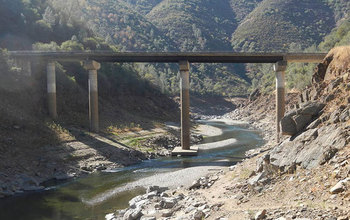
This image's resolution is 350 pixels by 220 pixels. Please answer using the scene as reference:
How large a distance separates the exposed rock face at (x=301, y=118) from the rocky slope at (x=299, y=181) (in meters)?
0.06

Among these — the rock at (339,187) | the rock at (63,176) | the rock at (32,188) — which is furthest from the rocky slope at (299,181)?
the rock at (63,176)

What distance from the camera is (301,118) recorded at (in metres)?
23.1

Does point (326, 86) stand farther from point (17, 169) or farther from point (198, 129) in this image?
Answer: point (198, 129)

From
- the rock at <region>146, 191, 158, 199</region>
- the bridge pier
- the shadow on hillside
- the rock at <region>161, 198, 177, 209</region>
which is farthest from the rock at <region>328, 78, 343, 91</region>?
the shadow on hillside

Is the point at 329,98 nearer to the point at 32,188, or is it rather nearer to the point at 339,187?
the point at 339,187

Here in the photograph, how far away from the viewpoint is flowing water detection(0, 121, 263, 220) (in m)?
27.5

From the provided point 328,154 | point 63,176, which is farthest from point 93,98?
point 328,154

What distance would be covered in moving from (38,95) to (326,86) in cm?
5148

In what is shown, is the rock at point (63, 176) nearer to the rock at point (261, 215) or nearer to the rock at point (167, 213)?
the rock at point (167, 213)

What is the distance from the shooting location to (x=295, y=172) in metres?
19.6

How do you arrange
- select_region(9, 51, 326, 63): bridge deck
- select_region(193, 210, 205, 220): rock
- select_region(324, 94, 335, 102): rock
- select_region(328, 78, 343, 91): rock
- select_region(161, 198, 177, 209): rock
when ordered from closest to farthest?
select_region(193, 210, 205, 220): rock, select_region(161, 198, 177, 209): rock, select_region(324, 94, 335, 102): rock, select_region(328, 78, 343, 91): rock, select_region(9, 51, 326, 63): bridge deck

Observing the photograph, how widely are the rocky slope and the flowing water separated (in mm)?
4107

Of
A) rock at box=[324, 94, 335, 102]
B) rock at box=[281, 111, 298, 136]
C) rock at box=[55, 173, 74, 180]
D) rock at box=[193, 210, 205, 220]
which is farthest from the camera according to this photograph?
rock at box=[55, 173, 74, 180]

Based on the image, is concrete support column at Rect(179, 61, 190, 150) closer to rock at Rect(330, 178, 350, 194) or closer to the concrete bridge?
the concrete bridge
